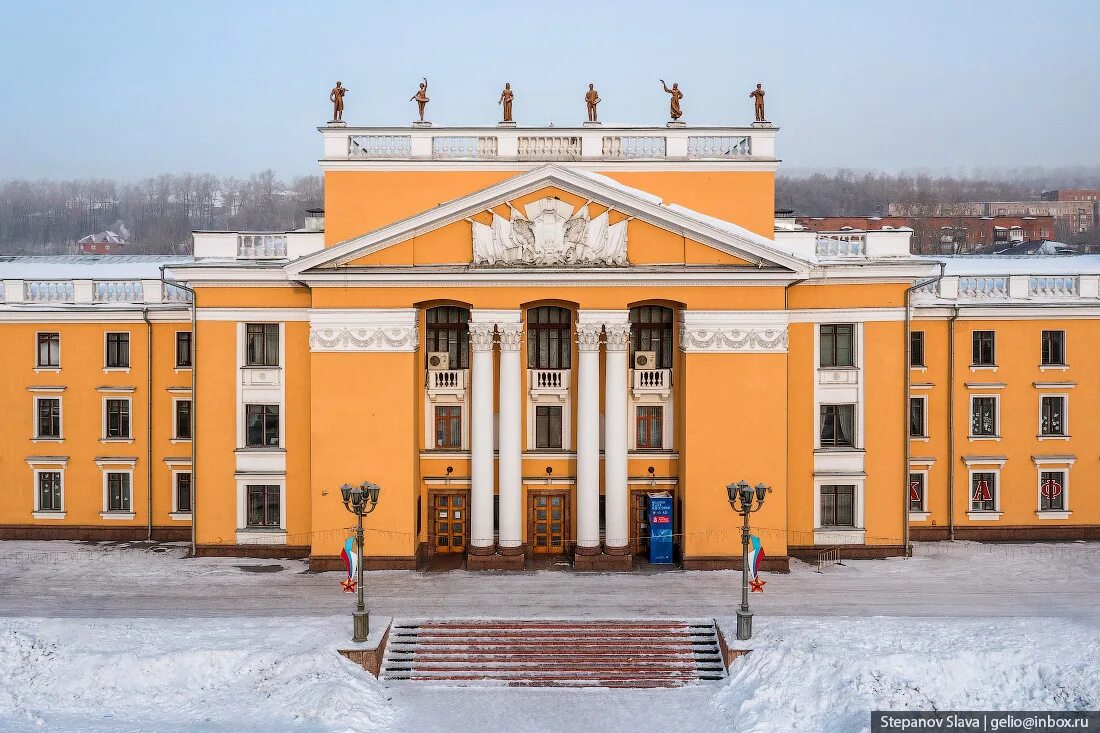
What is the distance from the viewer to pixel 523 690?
61.7ft

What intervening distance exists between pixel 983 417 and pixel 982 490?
240 centimetres

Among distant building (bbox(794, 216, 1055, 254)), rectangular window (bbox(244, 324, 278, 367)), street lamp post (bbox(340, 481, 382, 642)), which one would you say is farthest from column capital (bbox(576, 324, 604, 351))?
distant building (bbox(794, 216, 1055, 254))

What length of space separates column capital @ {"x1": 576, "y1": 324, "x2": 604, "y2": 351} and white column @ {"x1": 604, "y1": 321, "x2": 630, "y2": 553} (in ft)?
1.47

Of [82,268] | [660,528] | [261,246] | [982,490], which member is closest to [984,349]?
[982,490]

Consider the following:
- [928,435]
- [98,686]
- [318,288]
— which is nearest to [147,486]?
[318,288]

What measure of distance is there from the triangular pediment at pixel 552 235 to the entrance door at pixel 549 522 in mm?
7198

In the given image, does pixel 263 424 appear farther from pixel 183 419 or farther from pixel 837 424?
pixel 837 424

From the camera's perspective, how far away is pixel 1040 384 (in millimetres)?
28906

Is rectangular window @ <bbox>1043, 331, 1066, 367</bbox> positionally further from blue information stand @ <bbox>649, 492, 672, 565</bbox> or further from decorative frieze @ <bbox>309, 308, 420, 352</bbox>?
decorative frieze @ <bbox>309, 308, 420, 352</bbox>

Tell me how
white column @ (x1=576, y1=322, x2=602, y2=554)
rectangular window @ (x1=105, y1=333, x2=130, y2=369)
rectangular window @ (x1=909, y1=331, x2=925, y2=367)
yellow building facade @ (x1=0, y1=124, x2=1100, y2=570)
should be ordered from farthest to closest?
rectangular window @ (x1=105, y1=333, x2=130, y2=369), rectangular window @ (x1=909, y1=331, x2=925, y2=367), white column @ (x1=576, y1=322, x2=602, y2=554), yellow building facade @ (x1=0, y1=124, x2=1100, y2=570)

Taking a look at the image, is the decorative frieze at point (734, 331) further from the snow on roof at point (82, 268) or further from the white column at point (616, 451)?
the snow on roof at point (82, 268)

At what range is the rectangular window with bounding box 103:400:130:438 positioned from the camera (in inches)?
1155

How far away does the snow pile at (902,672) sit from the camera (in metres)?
16.9

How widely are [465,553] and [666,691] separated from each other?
9.65 meters
